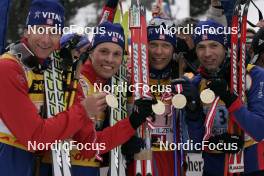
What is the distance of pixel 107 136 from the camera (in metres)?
3.57

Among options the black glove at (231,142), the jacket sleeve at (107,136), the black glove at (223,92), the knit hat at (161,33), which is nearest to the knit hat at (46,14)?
the jacket sleeve at (107,136)

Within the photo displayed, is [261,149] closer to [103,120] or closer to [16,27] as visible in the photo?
[103,120]

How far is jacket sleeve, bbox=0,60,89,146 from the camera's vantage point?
9.90 ft

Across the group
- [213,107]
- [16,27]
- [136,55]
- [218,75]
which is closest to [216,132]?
[213,107]

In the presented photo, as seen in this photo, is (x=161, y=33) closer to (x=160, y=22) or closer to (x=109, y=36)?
(x=160, y=22)

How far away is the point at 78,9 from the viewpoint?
51.9 feet

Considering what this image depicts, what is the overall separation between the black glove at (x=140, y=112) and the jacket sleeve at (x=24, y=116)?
1.62ft

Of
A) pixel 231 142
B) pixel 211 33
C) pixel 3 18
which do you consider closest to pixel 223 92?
pixel 231 142

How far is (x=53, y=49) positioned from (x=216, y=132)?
5.05 feet
